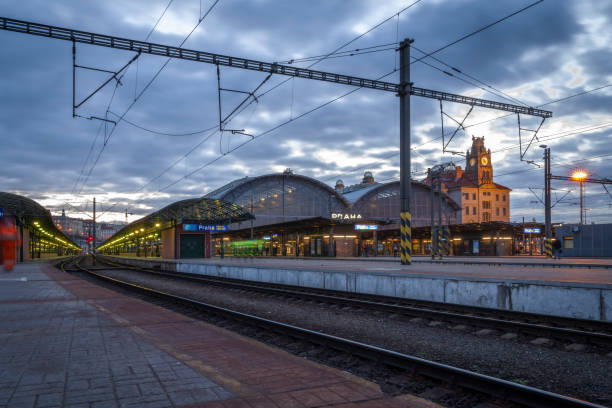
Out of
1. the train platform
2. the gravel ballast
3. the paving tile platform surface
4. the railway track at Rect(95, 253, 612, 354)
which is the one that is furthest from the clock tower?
the train platform

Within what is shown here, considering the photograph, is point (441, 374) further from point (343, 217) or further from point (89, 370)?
point (343, 217)

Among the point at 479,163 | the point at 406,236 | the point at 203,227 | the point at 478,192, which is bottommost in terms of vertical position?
the point at 406,236

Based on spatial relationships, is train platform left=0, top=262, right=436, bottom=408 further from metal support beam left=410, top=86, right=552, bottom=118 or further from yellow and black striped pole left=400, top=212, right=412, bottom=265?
metal support beam left=410, top=86, right=552, bottom=118

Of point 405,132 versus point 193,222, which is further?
point 193,222

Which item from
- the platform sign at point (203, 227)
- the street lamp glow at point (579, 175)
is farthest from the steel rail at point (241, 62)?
the platform sign at point (203, 227)

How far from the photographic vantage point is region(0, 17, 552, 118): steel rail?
45.0ft

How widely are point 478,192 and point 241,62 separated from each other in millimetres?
86443

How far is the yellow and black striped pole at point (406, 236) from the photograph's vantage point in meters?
19.7

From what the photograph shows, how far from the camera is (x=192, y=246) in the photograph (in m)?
43.8

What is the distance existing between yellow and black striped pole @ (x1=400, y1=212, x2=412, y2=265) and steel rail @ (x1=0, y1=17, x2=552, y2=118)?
547 centimetres

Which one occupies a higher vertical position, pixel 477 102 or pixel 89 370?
pixel 477 102

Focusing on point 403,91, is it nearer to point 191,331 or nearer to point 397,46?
point 397,46

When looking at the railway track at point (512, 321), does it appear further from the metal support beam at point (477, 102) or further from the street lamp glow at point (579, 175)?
the street lamp glow at point (579, 175)

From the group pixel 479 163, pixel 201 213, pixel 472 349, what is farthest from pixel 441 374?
pixel 479 163
